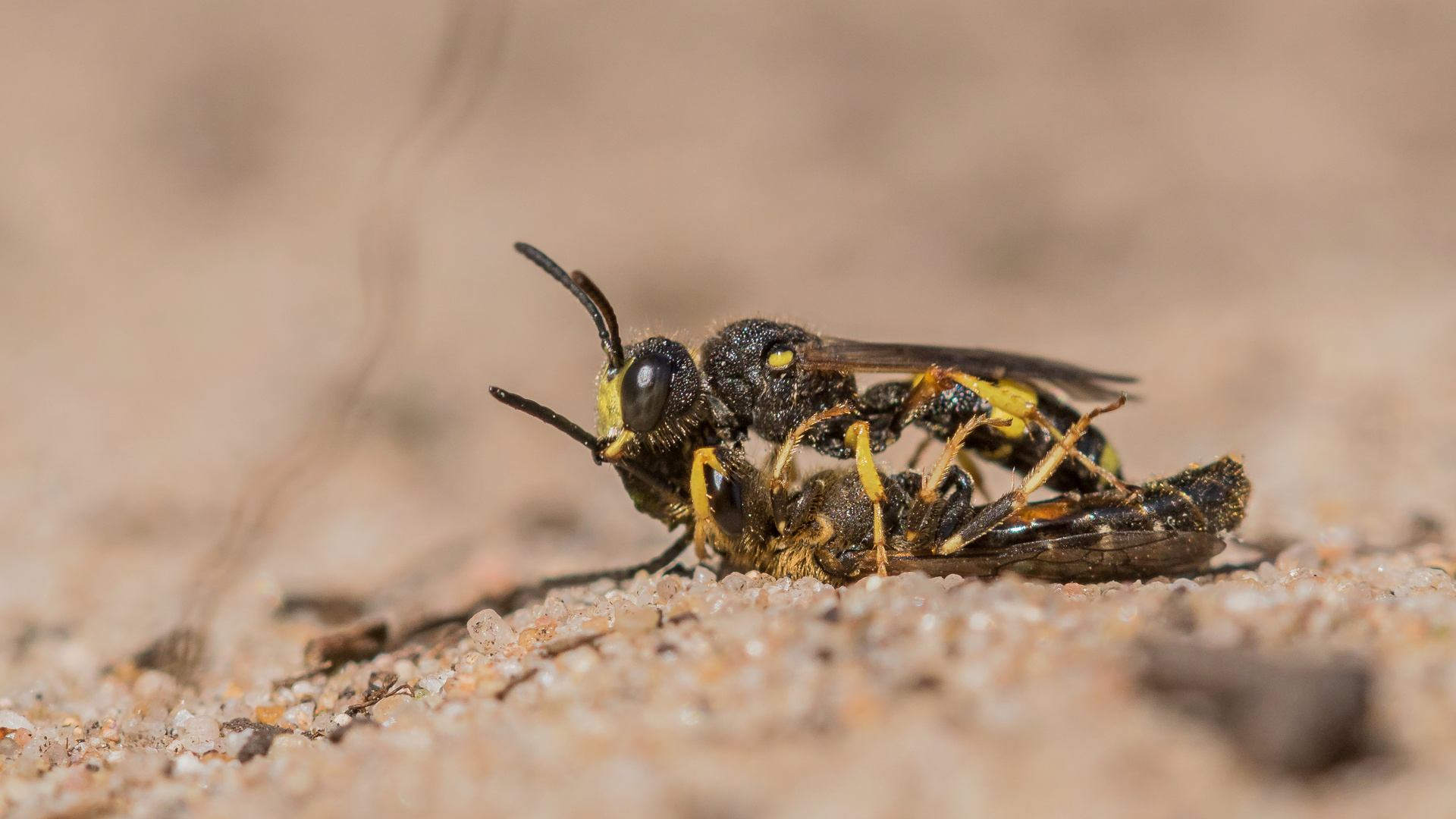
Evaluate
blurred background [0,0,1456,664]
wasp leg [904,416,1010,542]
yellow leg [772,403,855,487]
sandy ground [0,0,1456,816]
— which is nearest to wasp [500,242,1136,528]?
yellow leg [772,403,855,487]

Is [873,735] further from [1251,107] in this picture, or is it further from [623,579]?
[1251,107]

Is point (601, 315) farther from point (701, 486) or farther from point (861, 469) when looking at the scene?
point (861, 469)

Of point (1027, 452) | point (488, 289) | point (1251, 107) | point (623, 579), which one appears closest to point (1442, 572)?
point (1027, 452)

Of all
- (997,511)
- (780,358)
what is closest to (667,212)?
(780,358)

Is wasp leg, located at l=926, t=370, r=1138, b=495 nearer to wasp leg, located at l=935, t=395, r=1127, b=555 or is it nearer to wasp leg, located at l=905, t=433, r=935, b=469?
wasp leg, located at l=935, t=395, r=1127, b=555

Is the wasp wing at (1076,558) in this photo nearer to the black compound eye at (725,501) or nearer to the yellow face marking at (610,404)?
the black compound eye at (725,501)

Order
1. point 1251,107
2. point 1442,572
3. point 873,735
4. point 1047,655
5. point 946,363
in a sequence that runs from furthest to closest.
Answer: point 1251,107 → point 946,363 → point 1442,572 → point 1047,655 → point 873,735
